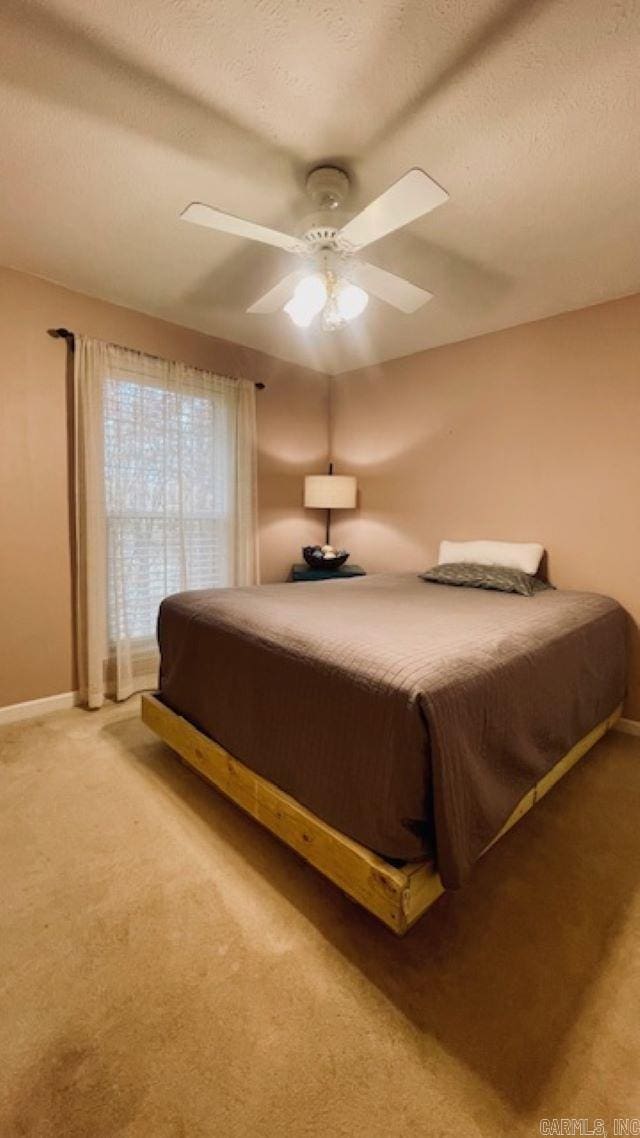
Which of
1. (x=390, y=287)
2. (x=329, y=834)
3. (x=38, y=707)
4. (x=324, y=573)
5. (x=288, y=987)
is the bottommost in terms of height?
(x=288, y=987)

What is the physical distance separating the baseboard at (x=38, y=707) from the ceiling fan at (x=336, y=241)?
7.84ft

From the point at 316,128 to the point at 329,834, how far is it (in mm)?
2189

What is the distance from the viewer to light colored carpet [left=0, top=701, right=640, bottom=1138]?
923 mm

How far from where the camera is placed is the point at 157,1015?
1.08m

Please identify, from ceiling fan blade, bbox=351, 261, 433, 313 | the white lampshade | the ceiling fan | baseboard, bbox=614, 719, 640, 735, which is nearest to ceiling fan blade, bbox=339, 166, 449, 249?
the ceiling fan

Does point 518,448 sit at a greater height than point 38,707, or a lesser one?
greater

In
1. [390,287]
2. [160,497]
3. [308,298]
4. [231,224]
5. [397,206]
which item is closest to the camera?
[397,206]

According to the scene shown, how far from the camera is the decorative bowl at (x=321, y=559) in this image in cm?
370

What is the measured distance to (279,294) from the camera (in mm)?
2008

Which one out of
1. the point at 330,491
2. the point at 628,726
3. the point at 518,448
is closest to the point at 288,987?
the point at 628,726

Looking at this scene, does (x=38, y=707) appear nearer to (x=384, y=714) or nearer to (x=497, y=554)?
Answer: (x=384, y=714)

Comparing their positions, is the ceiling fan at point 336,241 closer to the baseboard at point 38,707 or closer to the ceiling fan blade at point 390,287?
the ceiling fan blade at point 390,287

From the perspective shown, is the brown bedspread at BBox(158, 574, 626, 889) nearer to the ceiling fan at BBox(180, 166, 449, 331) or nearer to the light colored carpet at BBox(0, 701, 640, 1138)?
the light colored carpet at BBox(0, 701, 640, 1138)

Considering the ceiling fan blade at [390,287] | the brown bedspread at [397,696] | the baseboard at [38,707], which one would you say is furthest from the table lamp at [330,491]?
the baseboard at [38,707]
